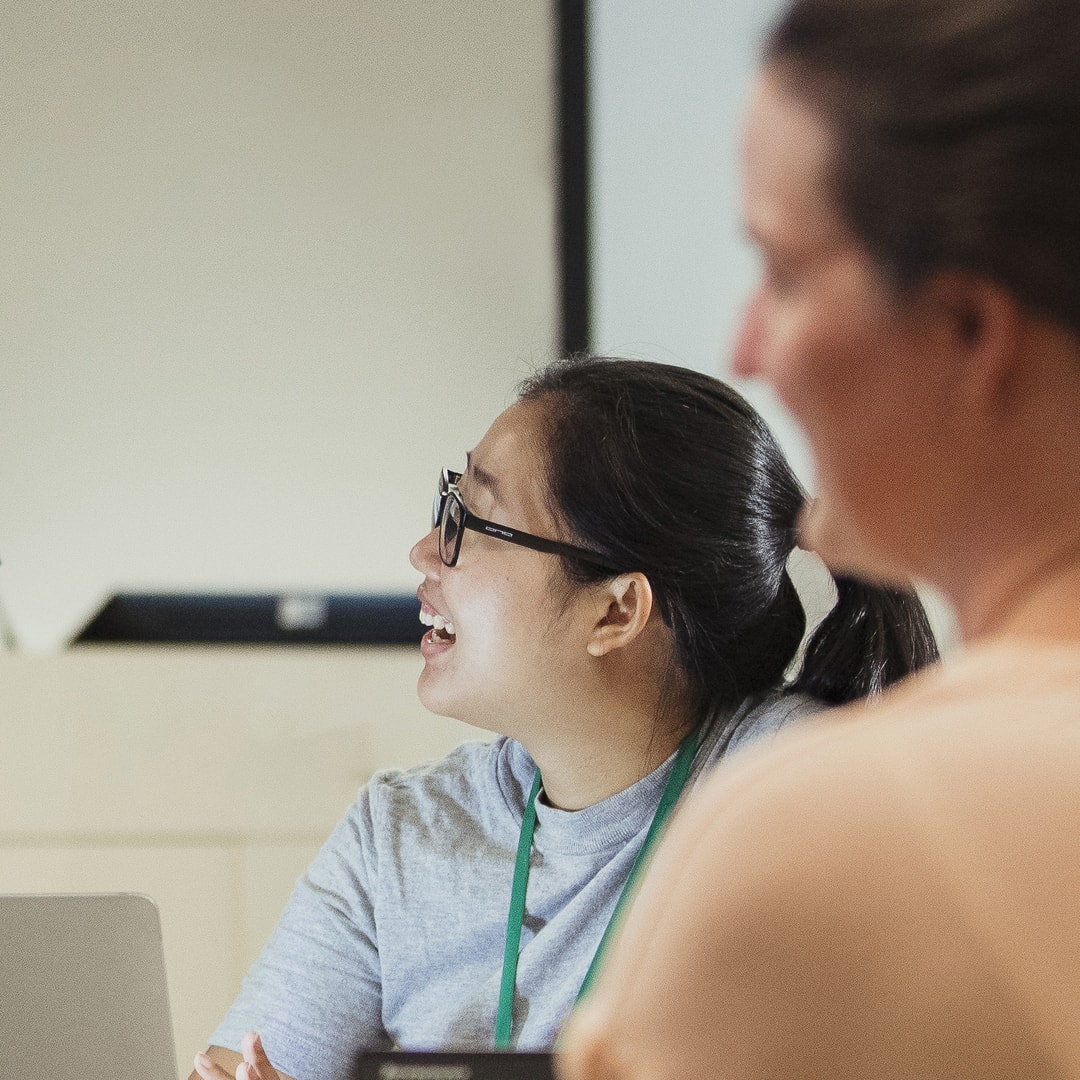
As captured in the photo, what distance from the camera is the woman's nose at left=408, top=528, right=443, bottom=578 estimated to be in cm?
155

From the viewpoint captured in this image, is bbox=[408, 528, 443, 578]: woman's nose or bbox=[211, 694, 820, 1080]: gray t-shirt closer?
bbox=[211, 694, 820, 1080]: gray t-shirt

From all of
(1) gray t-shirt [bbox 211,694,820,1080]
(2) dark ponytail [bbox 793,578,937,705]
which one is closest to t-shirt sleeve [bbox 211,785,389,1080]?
(1) gray t-shirt [bbox 211,694,820,1080]

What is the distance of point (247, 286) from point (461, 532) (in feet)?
3.96

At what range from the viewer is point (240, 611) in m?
2.55

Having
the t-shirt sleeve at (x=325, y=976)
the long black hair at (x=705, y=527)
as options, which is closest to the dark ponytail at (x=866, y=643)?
the long black hair at (x=705, y=527)

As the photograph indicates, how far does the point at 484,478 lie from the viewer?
1527mm

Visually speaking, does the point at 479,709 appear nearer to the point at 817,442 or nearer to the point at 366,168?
the point at 817,442

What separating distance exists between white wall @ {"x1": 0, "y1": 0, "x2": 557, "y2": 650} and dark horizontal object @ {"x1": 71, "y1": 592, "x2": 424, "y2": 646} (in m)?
0.03

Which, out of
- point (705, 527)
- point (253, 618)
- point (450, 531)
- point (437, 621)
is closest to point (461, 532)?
point (450, 531)

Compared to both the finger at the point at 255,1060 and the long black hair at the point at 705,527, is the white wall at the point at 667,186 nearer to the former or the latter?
the long black hair at the point at 705,527

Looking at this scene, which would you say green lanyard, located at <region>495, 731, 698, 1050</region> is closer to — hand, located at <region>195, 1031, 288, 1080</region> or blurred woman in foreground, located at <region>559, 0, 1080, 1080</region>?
hand, located at <region>195, 1031, 288, 1080</region>

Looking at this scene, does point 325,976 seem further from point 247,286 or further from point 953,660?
point 247,286

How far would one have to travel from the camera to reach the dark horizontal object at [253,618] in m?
2.52

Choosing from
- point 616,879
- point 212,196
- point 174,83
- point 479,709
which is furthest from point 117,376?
point 616,879
